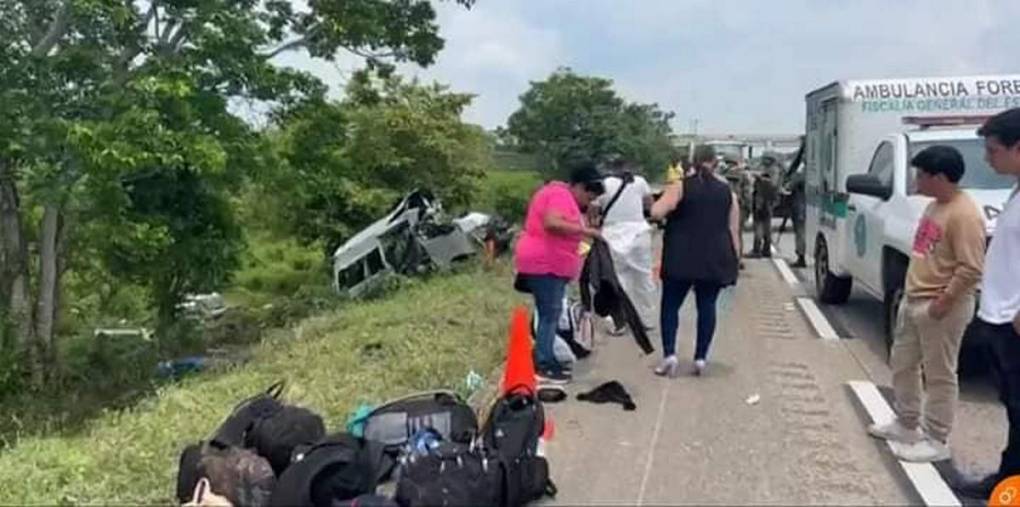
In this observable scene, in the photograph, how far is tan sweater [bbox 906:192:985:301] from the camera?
577 centimetres

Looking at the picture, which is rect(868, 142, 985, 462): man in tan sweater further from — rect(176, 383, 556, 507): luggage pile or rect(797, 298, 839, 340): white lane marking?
rect(797, 298, 839, 340): white lane marking

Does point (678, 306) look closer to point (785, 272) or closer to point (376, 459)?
point (376, 459)

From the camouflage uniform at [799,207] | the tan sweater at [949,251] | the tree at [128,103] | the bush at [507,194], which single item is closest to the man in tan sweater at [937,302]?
the tan sweater at [949,251]

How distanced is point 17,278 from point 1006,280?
16.5m

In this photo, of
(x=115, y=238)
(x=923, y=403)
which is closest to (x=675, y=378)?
(x=923, y=403)

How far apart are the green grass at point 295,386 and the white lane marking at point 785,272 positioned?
4.28 m

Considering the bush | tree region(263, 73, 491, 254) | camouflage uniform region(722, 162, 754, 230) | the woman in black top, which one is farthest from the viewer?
the bush

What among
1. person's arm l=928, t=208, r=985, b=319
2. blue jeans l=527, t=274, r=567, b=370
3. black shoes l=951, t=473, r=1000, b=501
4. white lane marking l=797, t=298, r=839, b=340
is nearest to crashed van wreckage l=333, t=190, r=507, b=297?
white lane marking l=797, t=298, r=839, b=340

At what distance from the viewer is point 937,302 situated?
5.87 meters

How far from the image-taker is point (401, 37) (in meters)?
18.0

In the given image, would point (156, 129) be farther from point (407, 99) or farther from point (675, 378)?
point (407, 99)

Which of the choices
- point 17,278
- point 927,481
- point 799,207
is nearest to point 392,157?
point 17,278

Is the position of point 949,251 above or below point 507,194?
below

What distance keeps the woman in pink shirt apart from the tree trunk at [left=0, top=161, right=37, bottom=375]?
12.1 m
